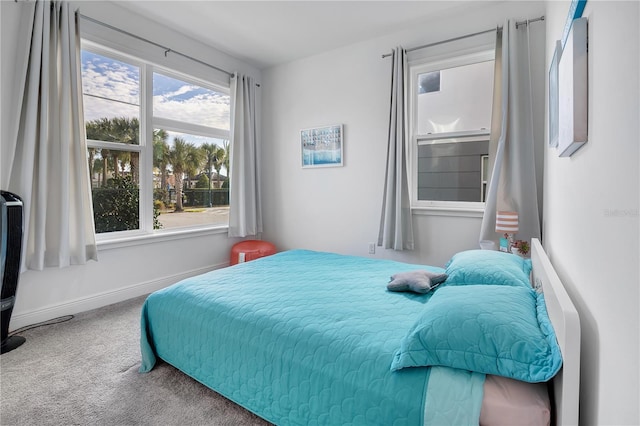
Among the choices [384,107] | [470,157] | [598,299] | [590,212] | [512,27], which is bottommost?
[598,299]

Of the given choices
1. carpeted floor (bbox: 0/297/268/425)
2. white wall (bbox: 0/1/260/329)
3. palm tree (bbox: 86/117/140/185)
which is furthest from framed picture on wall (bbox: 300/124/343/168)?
carpeted floor (bbox: 0/297/268/425)

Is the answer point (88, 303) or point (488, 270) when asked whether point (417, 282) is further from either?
point (88, 303)

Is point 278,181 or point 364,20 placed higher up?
point 364,20

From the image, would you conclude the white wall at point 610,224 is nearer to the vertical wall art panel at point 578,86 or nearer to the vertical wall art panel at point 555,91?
the vertical wall art panel at point 578,86

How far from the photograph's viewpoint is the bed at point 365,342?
102 centimetres

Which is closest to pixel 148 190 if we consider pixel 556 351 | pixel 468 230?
pixel 468 230

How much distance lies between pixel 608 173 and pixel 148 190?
3610 mm

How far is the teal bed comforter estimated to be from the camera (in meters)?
1.11

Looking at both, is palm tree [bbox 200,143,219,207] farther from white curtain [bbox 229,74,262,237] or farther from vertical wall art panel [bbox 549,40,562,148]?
vertical wall art panel [bbox 549,40,562,148]

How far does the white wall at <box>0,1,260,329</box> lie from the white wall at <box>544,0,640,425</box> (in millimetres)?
3385

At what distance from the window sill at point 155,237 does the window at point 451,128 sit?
241 centimetres

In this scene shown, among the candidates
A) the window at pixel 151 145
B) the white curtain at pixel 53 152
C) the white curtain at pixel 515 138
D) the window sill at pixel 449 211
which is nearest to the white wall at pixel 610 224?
the white curtain at pixel 515 138

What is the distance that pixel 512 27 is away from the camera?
9.41 feet

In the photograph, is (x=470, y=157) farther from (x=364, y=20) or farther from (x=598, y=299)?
(x=598, y=299)
